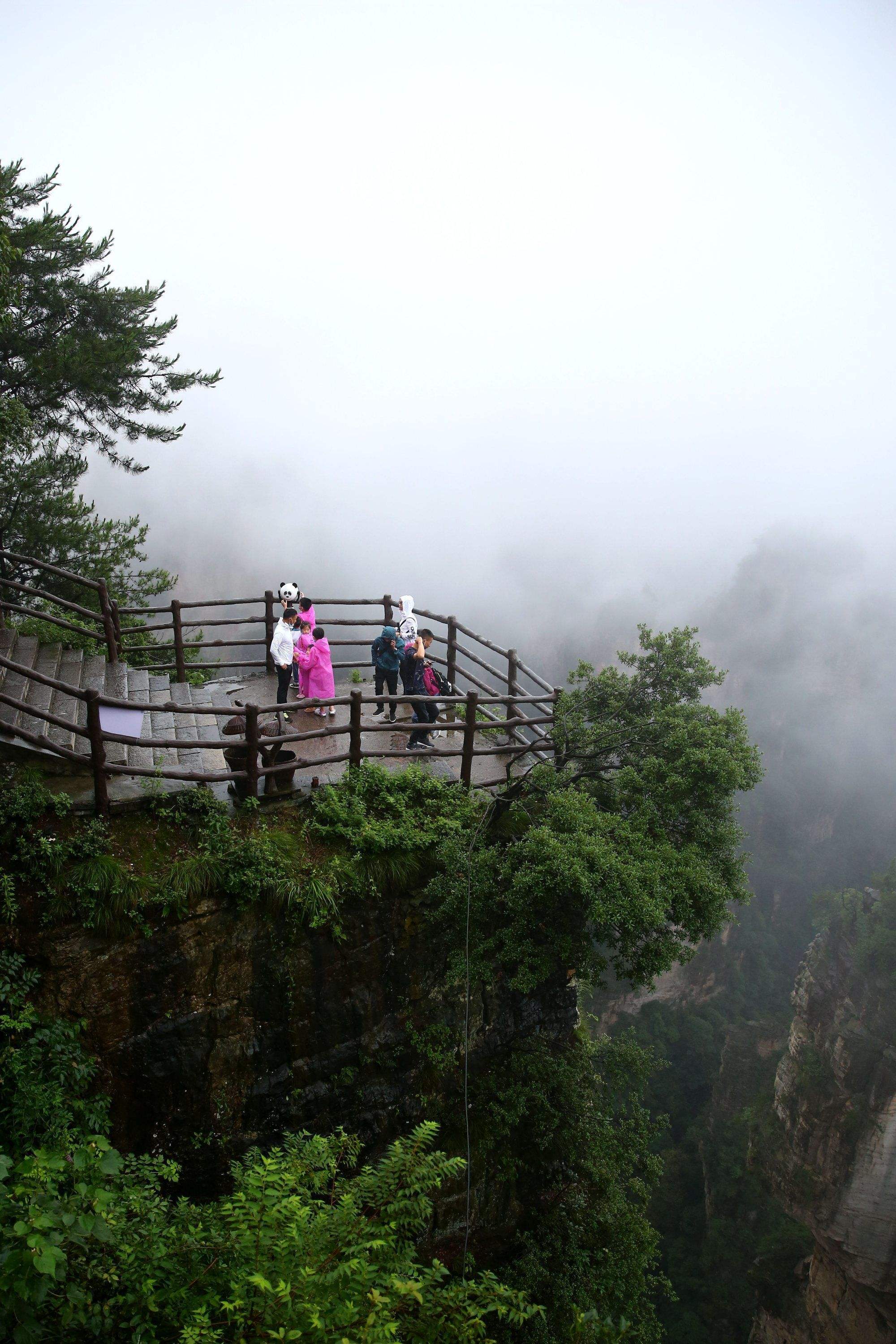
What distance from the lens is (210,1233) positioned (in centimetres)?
484

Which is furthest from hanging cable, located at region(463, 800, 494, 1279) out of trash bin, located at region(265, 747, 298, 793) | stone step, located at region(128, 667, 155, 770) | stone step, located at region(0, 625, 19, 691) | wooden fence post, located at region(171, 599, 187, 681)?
stone step, located at region(0, 625, 19, 691)

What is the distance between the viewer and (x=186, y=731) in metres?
9.64

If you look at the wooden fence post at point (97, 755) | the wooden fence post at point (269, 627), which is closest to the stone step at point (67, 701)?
the wooden fence post at point (97, 755)

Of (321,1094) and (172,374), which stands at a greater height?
(172,374)

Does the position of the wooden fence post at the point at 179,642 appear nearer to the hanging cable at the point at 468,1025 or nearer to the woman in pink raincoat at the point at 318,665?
the woman in pink raincoat at the point at 318,665

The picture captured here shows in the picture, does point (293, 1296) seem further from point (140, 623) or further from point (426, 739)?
point (140, 623)

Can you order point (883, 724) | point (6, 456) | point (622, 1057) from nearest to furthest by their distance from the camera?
1. point (622, 1057)
2. point (6, 456)
3. point (883, 724)

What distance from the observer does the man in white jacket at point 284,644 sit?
9.86 metres

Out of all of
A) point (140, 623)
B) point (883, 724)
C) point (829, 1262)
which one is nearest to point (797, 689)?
point (883, 724)

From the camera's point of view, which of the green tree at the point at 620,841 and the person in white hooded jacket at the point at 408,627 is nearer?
the green tree at the point at 620,841

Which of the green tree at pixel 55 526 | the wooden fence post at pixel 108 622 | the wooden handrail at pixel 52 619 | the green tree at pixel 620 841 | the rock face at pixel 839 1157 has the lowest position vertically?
the rock face at pixel 839 1157

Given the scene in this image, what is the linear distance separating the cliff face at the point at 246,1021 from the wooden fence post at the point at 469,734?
159 centimetres

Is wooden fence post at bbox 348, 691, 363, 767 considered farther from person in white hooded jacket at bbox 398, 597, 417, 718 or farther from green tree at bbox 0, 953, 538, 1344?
green tree at bbox 0, 953, 538, 1344

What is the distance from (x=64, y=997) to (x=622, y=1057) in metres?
6.46
